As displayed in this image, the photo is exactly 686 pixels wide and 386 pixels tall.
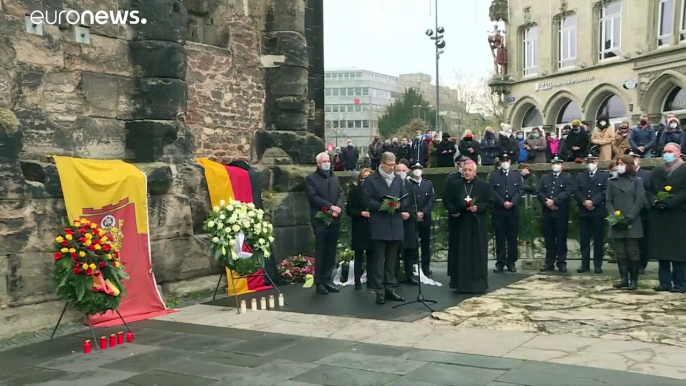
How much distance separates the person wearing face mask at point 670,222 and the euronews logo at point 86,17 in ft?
25.8

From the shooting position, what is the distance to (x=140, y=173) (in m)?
9.36

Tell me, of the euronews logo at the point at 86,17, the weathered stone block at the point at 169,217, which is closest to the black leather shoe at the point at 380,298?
the weathered stone block at the point at 169,217

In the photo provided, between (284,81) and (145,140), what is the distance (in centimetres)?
380

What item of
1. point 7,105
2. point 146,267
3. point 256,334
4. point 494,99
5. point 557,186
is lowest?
point 256,334

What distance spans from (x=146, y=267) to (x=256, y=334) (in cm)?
239

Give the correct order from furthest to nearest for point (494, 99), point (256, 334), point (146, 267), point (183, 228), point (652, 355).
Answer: point (494, 99)
point (183, 228)
point (146, 267)
point (256, 334)
point (652, 355)

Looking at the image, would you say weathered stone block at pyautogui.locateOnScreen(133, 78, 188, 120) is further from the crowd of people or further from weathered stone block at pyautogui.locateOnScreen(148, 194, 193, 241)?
the crowd of people

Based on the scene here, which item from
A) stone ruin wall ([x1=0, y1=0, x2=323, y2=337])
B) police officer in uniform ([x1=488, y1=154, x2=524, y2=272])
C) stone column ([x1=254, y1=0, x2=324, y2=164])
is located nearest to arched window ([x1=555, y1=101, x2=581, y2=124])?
police officer in uniform ([x1=488, y1=154, x2=524, y2=272])

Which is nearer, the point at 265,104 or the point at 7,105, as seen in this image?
the point at 7,105

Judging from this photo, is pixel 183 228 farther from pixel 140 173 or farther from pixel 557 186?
pixel 557 186

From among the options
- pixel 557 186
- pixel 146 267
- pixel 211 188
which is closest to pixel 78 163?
pixel 146 267

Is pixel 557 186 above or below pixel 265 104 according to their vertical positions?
below

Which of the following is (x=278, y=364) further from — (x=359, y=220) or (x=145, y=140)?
(x=145, y=140)

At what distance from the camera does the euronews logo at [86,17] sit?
880cm
